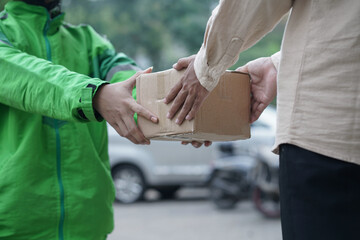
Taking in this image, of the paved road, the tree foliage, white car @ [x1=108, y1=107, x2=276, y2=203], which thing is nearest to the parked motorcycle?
the paved road

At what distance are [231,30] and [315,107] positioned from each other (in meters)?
0.41

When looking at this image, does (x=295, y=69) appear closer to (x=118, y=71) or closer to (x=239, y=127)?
(x=239, y=127)

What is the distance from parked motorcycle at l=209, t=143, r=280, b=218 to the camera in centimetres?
902

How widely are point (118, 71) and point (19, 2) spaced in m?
0.54

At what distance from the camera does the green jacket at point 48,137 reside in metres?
2.22

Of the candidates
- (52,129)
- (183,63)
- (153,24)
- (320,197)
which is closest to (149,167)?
(52,129)

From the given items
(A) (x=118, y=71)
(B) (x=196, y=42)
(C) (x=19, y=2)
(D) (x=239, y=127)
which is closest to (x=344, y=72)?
(D) (x=239, y=127)

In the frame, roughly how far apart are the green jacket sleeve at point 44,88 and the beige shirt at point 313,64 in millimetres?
596

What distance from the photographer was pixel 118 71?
266 cm

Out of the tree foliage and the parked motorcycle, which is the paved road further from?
the tree foliage

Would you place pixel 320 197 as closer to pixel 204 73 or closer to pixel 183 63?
pixel 204 73

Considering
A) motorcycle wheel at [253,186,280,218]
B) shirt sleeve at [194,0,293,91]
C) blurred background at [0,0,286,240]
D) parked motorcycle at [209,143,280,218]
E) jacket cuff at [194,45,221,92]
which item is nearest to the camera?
shirt sleeve at [194,0,293,91]

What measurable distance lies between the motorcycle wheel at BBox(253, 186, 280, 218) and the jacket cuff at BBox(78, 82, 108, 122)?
23.0 feet

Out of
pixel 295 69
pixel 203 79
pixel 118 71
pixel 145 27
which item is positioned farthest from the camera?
pixel 145 27
